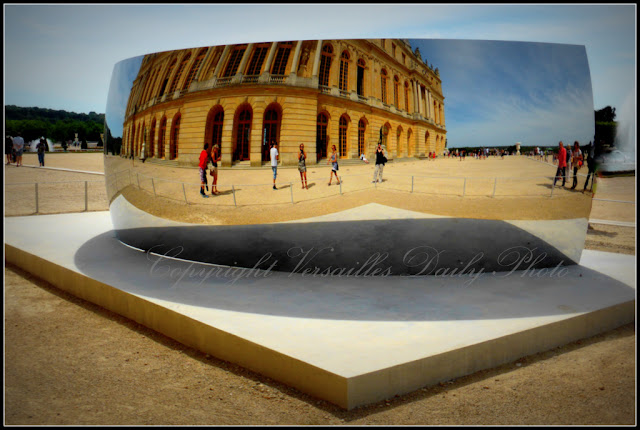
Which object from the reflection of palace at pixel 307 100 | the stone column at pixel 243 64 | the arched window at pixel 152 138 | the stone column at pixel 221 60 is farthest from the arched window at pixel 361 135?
the arched window at pixel 152 138

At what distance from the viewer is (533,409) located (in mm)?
3930

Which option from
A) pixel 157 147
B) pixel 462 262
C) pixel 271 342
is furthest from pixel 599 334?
pixel 157 147

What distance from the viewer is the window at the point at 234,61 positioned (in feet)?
21.0

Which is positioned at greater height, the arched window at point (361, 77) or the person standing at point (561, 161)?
the arched window at point (361, 77)

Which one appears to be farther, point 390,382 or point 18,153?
point 18,153

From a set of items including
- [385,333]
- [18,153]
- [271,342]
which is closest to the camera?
[271,342]

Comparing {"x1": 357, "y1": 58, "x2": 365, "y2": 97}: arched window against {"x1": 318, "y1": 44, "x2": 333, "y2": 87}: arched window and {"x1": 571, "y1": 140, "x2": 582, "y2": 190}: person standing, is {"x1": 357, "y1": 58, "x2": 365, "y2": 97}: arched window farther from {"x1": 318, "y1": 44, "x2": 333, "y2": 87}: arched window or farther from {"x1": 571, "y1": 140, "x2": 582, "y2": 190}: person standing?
{"x1": 571, "y1": 140, "x2": 582, "y2": 190}: person standing

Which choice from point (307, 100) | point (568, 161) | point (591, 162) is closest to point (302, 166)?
point (307, 100)

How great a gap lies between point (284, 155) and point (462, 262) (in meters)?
3.05

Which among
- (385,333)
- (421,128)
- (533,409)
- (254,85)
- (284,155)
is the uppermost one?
(254,85)

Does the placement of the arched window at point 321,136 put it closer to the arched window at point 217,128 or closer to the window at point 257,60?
the window at point 257,60

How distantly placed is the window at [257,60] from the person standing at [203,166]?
1.19m

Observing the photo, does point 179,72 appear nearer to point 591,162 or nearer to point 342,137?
point 342,137

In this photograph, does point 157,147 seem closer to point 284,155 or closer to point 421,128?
point 284,155
